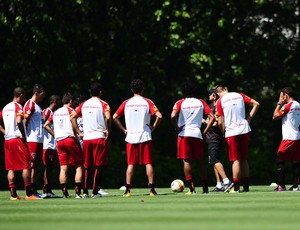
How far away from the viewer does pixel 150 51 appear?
1435 inches

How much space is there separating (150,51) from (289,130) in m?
16.1

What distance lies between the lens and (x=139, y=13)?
116 feet

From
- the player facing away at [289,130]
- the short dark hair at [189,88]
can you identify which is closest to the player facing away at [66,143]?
the short dark hair at [189,88]

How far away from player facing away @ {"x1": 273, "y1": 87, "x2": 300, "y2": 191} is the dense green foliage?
1179cm

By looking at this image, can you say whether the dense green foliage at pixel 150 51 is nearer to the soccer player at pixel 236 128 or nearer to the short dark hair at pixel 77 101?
the short dark hair at pixel 77 101

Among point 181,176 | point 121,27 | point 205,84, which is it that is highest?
point 121,27

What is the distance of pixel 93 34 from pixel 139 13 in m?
2.35

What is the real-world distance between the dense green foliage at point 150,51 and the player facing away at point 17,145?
13575 mm

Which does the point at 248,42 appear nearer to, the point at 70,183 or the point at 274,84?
the point at 274,84

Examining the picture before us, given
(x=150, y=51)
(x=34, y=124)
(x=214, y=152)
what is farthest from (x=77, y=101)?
(x=150, y=51)

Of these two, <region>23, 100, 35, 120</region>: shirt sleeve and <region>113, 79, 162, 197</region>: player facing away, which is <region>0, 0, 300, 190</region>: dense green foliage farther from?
<region>23, 100, 35, 120</region>: shirt sleeve

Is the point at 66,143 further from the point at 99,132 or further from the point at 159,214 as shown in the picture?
the point at 159,214

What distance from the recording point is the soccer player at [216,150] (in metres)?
20.7

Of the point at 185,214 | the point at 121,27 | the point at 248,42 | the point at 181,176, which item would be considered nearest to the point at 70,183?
the point at 181,176
